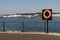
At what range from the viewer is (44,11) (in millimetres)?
27422

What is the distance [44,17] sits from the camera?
27.6 metres
